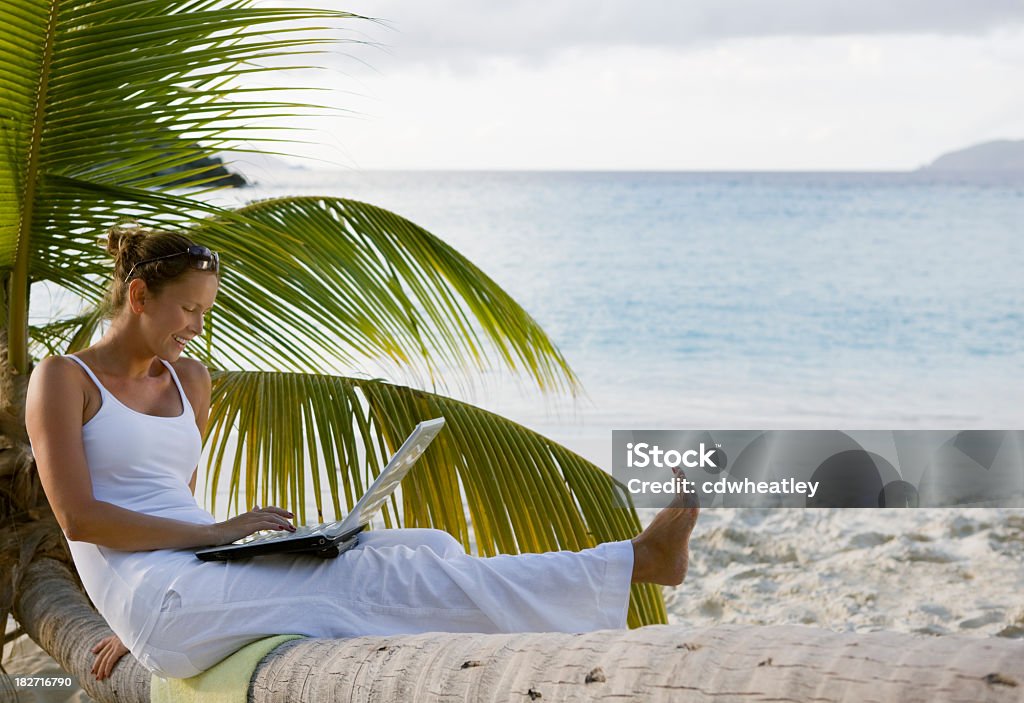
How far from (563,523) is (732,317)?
46.2 ft

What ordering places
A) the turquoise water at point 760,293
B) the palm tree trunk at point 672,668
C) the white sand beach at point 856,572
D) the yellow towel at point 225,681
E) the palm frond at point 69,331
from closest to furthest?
the palm tree trunk at point 672,668
the yellow towel at point 225,681
the palm frond at point 69,331
the white sand beach at point 856,572
the turquoise water at point 760,293

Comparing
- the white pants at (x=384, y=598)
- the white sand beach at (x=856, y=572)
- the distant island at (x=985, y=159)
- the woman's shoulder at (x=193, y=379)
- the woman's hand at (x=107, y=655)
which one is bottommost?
the white sand beach at (x=856, y=572)

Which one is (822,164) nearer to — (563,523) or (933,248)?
(933,248)

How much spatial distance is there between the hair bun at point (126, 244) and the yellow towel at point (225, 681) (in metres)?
0.78

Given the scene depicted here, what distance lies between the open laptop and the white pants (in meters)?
0.02

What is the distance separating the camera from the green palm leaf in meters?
2.51

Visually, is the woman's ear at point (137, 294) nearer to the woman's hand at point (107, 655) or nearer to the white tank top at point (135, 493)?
the white tank top at point (135, 493)

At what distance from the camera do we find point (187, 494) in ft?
6.43

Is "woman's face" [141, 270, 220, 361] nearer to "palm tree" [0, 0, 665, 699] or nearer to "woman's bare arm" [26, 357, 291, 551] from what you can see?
"woman's bare arm" [26, 357, 291, 551]

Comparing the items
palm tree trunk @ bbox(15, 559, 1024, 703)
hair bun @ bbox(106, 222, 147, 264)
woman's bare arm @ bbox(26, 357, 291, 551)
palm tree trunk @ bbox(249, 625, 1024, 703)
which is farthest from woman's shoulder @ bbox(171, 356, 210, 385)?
palm tree trunk @ bbox(249, 625, 1024, 703)

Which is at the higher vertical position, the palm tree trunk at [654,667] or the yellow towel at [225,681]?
the palm tree trunk at [654,667]

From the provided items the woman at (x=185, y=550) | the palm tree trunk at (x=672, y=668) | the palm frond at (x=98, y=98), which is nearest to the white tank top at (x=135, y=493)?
the woman at (x=185, y=550)

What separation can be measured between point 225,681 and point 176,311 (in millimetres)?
731

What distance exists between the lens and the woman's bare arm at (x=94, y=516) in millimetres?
1771
